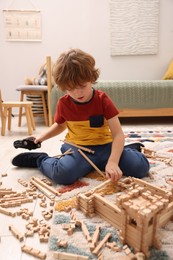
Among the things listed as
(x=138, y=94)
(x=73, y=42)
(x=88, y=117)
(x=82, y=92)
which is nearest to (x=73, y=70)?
(x=82, y=92)

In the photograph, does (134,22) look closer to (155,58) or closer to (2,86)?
(155,58)

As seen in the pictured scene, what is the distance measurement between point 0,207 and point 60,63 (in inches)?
21.5

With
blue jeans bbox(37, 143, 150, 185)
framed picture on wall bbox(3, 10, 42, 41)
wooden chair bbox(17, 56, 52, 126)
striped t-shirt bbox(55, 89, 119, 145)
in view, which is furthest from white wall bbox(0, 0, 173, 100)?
blue jeans bbox(37, 143, 150, 185)

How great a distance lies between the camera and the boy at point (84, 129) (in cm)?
86

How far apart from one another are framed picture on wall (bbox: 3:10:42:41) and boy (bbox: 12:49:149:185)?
A: 2.04 metres

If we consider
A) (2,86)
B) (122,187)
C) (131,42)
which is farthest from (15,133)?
(131,42)

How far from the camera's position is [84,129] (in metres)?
1.06

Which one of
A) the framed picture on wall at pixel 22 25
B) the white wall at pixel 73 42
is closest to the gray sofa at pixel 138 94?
the white wall at pixel 73 42

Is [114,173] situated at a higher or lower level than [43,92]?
lower

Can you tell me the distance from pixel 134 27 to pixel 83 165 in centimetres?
233

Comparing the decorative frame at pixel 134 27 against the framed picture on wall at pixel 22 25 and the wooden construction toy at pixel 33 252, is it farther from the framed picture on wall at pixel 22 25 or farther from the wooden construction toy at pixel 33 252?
the wooden construction toy at pixel 33 252

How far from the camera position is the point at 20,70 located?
2.84 metres

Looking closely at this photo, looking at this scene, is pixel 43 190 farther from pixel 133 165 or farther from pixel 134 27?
pixel 134 27

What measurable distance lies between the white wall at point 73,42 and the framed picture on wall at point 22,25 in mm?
53
